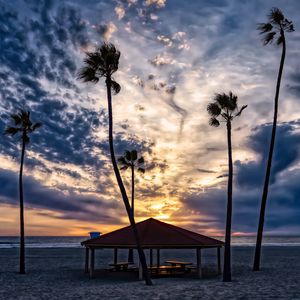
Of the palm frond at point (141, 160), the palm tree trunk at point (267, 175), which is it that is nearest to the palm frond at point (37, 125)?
the palm frond at point (141, 160)

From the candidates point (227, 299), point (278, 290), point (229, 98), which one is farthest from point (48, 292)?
point (229, 98)

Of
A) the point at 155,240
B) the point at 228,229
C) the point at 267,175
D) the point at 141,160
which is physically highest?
the point at 141,160

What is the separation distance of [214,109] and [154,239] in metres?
8.00

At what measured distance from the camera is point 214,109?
24016mm

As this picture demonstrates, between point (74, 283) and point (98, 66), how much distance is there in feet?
37.6

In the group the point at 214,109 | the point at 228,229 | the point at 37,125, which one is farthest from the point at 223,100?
the point at 37,125

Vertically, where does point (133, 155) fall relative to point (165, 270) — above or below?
above

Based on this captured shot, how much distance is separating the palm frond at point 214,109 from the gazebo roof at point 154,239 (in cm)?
731

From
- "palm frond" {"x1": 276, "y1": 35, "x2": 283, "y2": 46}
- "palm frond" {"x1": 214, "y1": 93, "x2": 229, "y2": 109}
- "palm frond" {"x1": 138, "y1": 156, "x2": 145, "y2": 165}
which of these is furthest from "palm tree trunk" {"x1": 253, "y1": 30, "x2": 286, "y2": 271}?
"palm frond" {"x1": 138, "y1": 156, "x2": 145, "y2": 165}

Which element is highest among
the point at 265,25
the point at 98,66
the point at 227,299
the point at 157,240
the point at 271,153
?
the point at 265,25

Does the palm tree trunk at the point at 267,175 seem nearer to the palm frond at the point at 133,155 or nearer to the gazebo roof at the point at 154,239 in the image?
the gazebo roof at the point at 154,239

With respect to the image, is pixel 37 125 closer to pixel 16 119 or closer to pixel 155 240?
pixel 16 119

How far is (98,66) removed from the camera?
22625 mm

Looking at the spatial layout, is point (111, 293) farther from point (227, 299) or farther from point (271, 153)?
point (271, 153)
